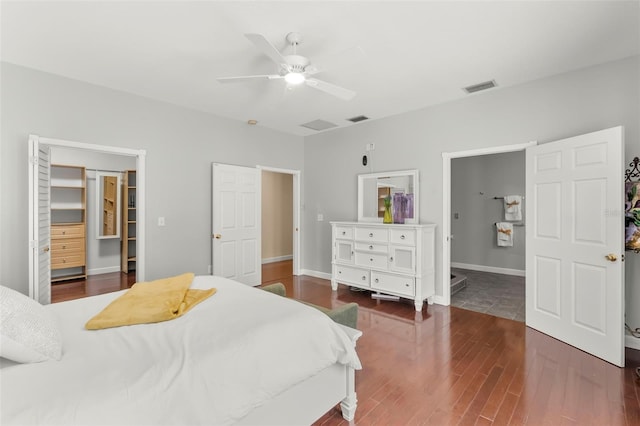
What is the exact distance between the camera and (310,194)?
5.81m

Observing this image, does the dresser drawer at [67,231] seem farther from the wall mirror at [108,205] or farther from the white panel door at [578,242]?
the white panel door at [578,242]

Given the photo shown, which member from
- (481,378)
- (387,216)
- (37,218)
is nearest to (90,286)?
(37,218)

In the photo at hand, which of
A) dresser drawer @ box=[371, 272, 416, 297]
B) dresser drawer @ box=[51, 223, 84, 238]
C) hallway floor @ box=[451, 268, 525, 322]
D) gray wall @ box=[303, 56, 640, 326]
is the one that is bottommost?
hallway floor @ box=[451, 268, 525, 322]

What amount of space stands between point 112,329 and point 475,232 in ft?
21.4

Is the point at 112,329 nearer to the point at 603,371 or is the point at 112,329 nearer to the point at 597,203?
the point at 603,371

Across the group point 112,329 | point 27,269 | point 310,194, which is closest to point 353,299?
point 310,194

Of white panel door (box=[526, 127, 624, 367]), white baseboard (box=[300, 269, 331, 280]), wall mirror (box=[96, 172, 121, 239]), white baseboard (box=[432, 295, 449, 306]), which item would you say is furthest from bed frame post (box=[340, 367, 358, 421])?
wall mirror (box=[96, 172, 121, 239])

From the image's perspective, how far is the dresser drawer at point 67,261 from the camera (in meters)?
4.95

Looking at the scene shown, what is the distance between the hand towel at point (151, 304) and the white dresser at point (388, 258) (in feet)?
8.66

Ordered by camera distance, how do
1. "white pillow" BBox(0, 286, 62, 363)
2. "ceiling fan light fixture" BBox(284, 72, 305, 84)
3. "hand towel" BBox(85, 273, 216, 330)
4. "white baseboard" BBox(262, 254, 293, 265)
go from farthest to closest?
"white baseboard" BBox(262, 254, 293, 265) < "ceiling fan light fixture" BBox(284, 72, 305, 84) < "hand towel" BBox(85, 273, 216, 330) < "white pillow" BBox(0, 286, 62, 363)

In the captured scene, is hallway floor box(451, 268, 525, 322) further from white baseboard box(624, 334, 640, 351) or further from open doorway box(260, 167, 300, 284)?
open doorway box(260, 167, 300, 284)

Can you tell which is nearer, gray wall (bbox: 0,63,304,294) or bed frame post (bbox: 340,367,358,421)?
bed frame post (bbox: 340,367,358,421)

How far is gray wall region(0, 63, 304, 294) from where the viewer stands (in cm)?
300

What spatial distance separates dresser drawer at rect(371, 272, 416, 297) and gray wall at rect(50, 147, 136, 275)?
16.2 ft
